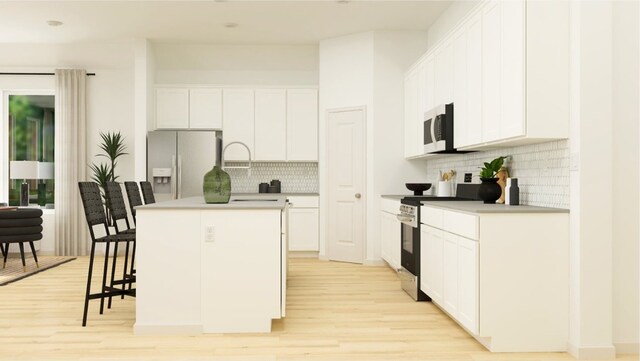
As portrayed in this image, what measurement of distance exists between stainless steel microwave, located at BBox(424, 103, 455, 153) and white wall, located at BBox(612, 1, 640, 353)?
1860 millimetres

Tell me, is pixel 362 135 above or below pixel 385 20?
below

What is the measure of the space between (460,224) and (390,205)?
110 inches

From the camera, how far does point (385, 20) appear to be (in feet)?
23.4

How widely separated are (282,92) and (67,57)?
323 cm

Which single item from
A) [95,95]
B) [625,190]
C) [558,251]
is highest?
[95,95]

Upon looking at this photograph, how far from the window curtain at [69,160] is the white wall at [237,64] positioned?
4.21 feet

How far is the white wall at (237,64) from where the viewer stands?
28.1 feet

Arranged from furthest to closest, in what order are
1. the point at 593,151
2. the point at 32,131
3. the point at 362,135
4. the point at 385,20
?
the point at 32,131 < the point at 362,135 < the point at 385,20 < the point at 593,151

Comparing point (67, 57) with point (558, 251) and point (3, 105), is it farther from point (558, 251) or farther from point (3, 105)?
point (558, 251)

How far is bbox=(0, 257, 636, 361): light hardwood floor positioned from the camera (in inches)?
143

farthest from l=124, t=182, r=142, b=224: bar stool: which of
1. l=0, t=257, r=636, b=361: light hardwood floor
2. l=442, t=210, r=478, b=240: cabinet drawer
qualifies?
l=442, t=210, r=478, b=240: cabinet drawer

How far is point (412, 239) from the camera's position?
5398mm

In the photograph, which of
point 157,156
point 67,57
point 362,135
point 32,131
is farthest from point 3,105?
Answer: point 362,135

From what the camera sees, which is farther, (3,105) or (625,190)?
(3,105)
